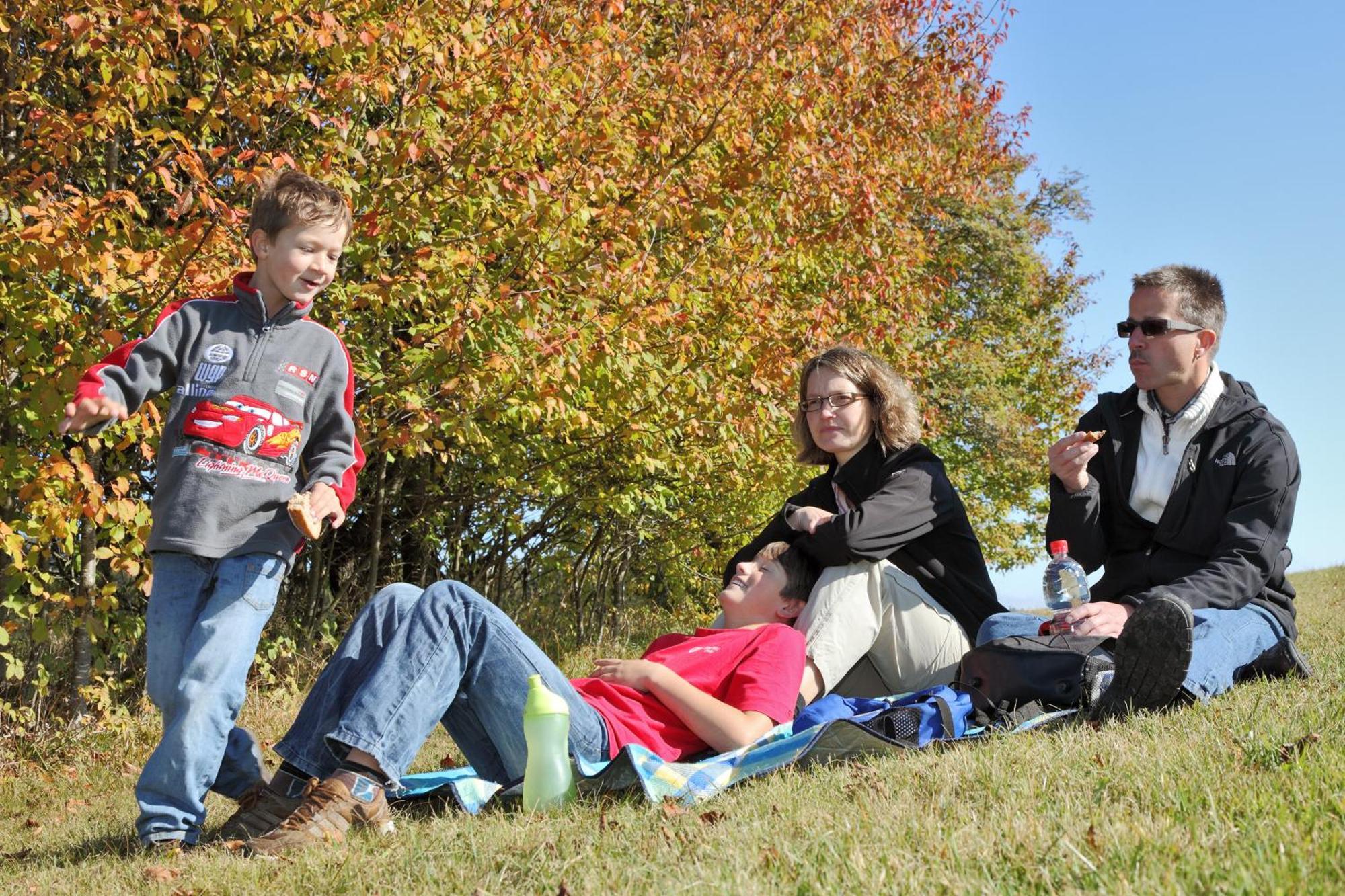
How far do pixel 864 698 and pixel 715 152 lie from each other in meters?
4.74

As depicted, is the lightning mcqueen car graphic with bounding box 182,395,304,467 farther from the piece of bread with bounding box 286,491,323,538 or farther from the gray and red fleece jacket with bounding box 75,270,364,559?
the piece of bread with bounding box 286,491,323,538

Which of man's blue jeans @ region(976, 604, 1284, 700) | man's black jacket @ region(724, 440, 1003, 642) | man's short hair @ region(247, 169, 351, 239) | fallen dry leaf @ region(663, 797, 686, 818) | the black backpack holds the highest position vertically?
man's short hair @ region(247, 169, 351, 239)

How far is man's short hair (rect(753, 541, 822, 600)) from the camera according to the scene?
13.8 feet

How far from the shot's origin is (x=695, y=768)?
3.22m

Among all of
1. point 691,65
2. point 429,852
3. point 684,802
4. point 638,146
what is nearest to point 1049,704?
point 684,802

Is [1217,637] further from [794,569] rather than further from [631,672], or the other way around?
[631,672]

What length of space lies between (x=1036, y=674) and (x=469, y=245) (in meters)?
3.75

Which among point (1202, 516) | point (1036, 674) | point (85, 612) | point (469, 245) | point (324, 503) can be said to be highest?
point (469, 245)

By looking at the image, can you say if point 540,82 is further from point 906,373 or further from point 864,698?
point 906,373

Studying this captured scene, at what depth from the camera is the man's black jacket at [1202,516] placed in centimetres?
410

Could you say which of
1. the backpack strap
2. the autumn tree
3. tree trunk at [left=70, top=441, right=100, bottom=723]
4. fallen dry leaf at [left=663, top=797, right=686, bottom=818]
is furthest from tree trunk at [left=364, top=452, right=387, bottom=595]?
fallen dry leaf at [left=663, top=797, right=686, bottom=818]

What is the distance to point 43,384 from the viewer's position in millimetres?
5199

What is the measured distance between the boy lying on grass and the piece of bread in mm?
270


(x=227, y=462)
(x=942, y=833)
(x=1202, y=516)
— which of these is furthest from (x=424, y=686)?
(x=1202, y=516)
